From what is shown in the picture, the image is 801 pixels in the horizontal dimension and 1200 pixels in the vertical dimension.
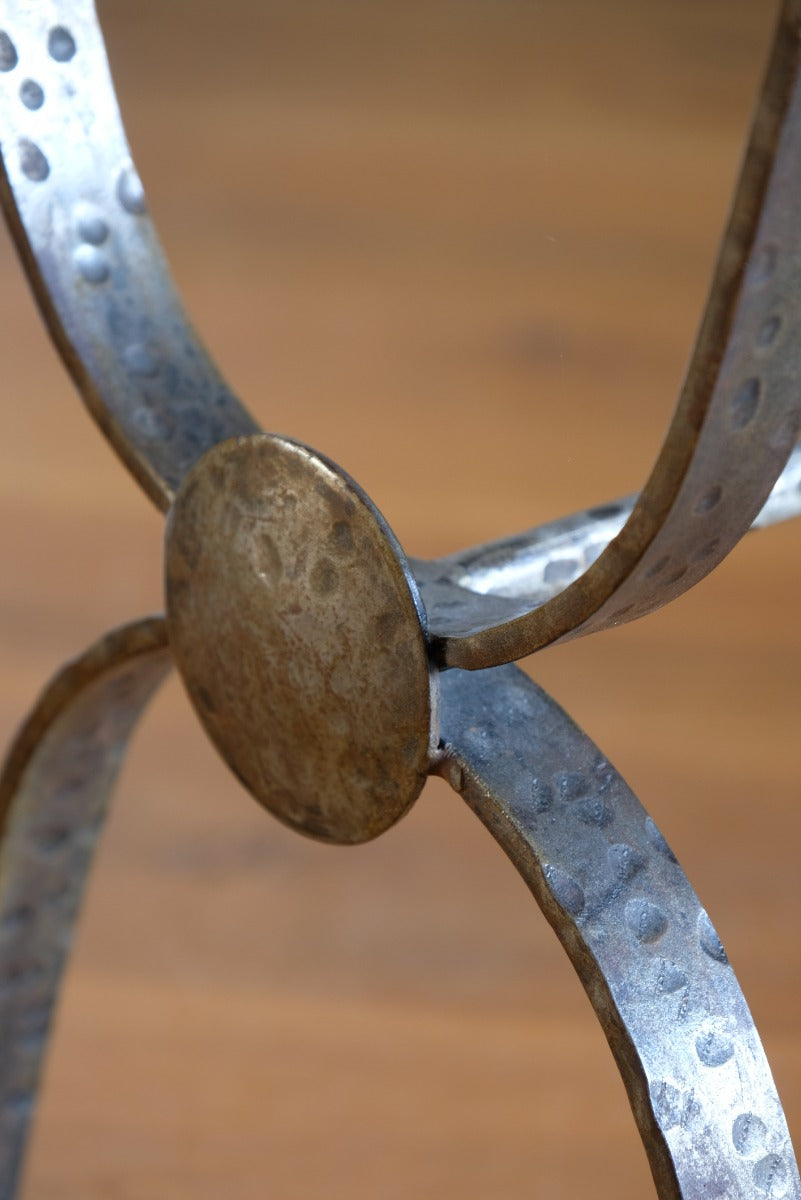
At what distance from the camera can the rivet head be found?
0.49 ft

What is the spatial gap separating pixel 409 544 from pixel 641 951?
41cm

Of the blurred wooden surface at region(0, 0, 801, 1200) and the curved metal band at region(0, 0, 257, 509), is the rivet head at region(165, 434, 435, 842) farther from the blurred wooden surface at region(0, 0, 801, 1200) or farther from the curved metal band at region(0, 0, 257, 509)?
the blurred wooden surface at region(0, 0, 801, 1200)

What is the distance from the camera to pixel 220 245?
69 centimetres

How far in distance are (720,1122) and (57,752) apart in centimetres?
11

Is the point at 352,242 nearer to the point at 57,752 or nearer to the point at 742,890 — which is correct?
the point at 742,890

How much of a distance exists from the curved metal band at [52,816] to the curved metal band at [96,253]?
0.08ft

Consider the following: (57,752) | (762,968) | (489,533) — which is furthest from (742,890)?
(57,752)

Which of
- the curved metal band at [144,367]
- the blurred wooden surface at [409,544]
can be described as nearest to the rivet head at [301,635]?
the curved metal band at [144,367]

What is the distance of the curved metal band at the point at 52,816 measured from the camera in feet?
0.68

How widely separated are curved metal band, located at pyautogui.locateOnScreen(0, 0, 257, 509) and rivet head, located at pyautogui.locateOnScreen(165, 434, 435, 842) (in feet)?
0.06

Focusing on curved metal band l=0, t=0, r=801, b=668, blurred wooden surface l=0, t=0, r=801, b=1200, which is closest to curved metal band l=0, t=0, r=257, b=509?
curved metal band l=0, t=0, r=801, b=668

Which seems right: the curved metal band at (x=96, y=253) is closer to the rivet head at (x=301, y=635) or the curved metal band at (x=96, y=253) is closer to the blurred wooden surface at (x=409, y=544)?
the rivet head at (x=301, y=635)

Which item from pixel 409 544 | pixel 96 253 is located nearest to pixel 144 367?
pixel 96 253

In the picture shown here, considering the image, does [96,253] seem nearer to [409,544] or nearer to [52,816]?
[52,816]
